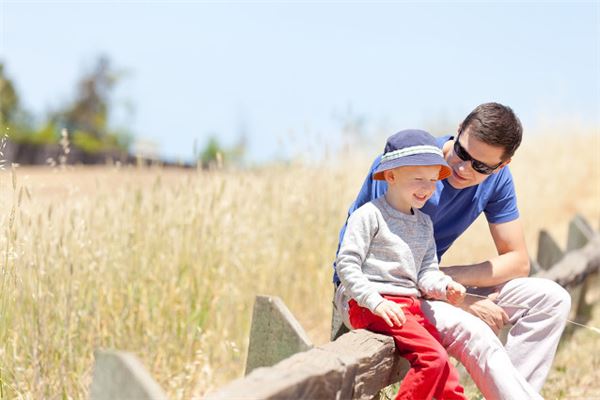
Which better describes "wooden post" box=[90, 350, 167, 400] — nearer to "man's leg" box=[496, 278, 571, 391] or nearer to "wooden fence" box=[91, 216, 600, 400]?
"wooden fence" box=[91, 216, 600, 400]

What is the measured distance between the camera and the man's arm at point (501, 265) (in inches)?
144

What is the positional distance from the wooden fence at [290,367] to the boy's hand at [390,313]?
6 cm

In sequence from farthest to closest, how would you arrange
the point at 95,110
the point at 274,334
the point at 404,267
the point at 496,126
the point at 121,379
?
the point at 95,110 < the point at 496,126 < the point at 404,267 < the point at 274,334 < the point at 121,379

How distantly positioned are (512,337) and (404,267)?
0.66 metres

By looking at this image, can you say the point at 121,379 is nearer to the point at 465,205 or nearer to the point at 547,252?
the point at 465,205

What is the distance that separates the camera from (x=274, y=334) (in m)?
2.77

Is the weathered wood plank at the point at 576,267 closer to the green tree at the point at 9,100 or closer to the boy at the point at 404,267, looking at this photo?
the boy at the point at 404,267

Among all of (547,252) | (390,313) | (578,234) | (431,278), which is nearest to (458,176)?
(431,278)

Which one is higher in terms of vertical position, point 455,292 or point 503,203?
point 503,203

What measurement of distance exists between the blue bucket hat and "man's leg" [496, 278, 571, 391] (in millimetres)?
677

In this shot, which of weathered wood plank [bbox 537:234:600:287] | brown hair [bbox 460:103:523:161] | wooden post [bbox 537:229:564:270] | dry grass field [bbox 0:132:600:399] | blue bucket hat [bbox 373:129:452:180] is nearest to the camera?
blue bucket hat [bbox 373:129:452:180]

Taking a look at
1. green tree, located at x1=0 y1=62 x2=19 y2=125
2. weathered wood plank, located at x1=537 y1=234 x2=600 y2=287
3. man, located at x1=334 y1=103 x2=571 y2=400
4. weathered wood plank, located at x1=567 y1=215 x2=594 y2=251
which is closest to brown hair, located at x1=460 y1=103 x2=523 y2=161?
man, located at x1=334 y1=103 x2=571 y2=400

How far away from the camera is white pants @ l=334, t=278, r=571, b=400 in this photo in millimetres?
3236

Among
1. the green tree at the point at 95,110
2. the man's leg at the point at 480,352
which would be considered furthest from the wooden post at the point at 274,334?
the green tree at the point at 95,110
